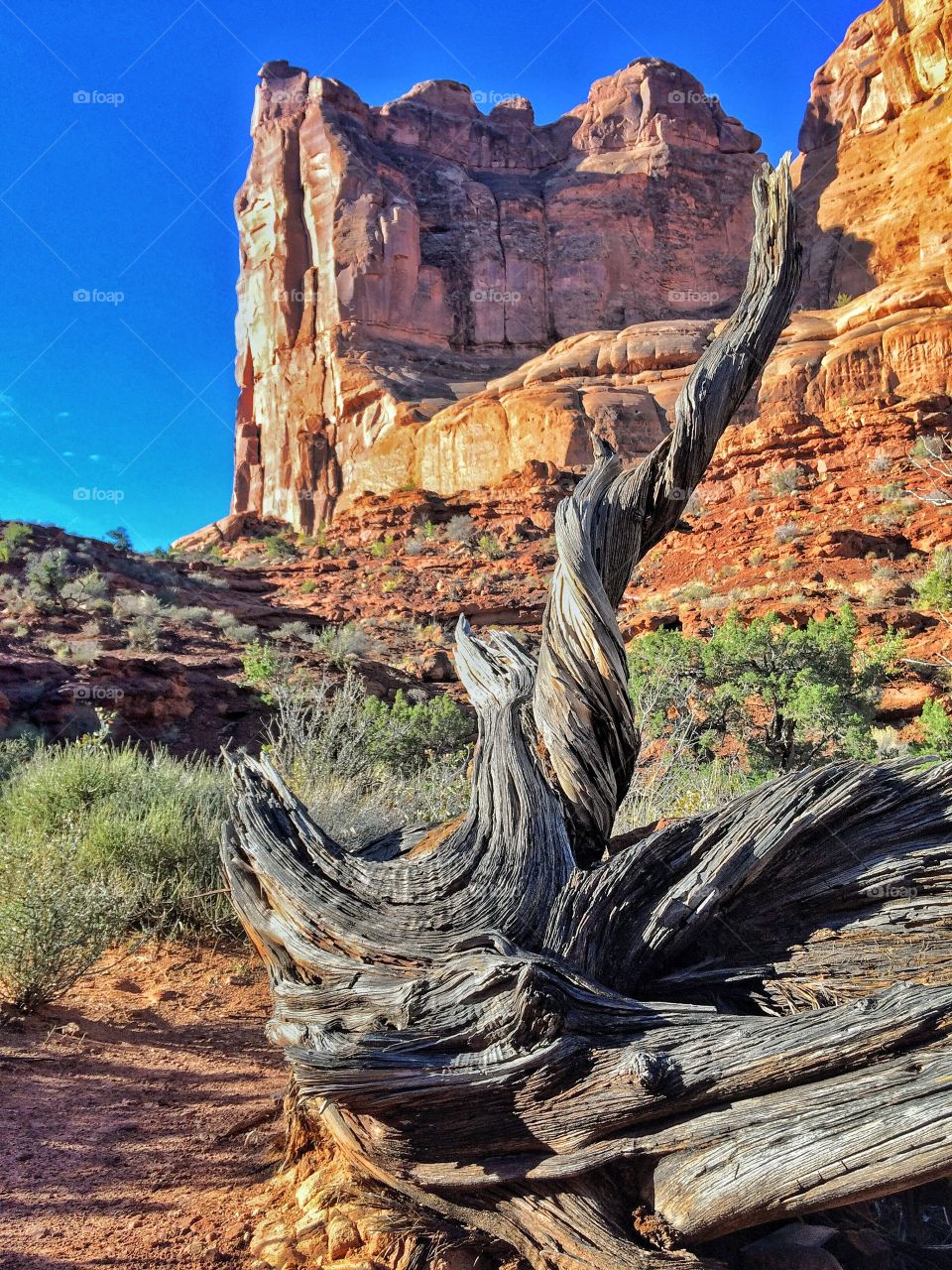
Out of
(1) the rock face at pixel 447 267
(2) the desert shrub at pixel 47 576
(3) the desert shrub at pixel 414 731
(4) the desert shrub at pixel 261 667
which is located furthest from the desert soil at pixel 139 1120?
(1) the rock face at pixel 447 267

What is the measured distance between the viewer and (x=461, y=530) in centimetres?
2761

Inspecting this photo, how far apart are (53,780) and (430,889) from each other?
3730 millimetres

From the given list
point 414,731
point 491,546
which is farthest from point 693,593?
point 414,731

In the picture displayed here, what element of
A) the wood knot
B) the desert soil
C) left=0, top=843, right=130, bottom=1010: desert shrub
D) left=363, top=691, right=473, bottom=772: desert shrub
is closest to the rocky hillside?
left=363, top=691, right=473, bottom=772: desert shrub

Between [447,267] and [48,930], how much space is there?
44312 mm

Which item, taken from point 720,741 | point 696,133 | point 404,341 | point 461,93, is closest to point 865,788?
point 720,741

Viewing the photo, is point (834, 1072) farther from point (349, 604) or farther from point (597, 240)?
point (597, 240)

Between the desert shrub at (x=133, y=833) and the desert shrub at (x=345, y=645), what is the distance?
892cm

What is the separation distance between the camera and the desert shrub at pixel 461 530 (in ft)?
89.7

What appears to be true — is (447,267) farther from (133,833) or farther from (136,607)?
(133,833)

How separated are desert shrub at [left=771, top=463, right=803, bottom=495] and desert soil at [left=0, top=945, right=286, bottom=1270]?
22.8m

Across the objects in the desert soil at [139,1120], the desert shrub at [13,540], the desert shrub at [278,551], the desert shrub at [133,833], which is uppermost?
the desert shrub at [278,551]

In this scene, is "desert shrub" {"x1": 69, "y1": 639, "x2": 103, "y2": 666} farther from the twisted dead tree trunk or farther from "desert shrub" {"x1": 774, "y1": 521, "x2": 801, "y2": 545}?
"desert shrub" {"x1": 774, "y1": 521, "x2": 801, "y2": 545}

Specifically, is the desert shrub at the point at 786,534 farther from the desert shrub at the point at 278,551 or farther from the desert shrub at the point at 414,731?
the desert shrub at the point at 278,551
